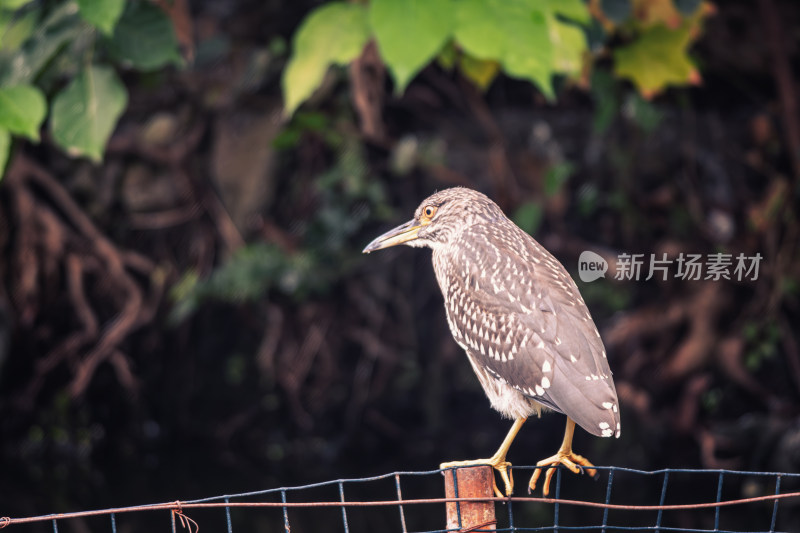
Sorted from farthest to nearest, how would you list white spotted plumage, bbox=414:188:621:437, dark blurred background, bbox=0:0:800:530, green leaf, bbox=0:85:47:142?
dark blurred background, bbox=0:0:800:530
green leaf, bbox=0:85:47:142
white spotted plumage, bbox=414:188:621:437

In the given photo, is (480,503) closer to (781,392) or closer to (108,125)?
(108,125)

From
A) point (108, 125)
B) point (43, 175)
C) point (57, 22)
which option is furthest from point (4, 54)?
point (43, 175)

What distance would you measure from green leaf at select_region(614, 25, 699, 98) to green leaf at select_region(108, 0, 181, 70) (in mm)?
1649

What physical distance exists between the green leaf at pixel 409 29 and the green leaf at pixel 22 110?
0.68 m

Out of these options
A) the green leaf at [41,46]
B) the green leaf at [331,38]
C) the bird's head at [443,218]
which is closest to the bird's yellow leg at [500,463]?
the bird's head at [443,218]

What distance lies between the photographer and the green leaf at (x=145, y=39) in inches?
85.8

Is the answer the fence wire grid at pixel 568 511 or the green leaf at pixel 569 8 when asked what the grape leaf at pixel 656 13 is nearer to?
the green leaf at pixel 569 8

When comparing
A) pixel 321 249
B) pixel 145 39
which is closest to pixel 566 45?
pixel 145 39

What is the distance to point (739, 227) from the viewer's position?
4598 mm

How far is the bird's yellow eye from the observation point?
130cm

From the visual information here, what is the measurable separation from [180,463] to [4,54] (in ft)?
10.2

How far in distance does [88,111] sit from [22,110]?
0.29 metres

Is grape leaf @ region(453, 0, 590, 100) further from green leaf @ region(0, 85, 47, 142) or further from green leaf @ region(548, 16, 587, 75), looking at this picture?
green leaf @ region(0, 85, 47, 142)

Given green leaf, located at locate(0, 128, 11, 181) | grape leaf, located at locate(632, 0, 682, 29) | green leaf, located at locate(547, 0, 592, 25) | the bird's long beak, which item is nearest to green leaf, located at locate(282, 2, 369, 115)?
green leaf, located at locate(547, 0, 592, 25)
